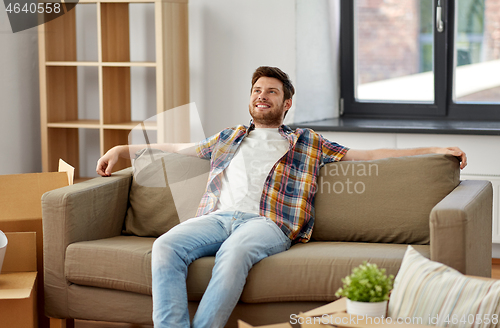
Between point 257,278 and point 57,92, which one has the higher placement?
point 57,92

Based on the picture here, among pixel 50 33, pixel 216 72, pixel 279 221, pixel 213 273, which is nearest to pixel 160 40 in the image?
pixel 216 72

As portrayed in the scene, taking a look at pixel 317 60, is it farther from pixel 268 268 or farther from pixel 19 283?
pixel 19 283

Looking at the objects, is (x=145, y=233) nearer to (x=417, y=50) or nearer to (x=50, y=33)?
(x=50, y=33)

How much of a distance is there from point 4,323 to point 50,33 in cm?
204

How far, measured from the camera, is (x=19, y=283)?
2133 millimetres

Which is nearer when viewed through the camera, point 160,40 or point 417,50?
point 160,40

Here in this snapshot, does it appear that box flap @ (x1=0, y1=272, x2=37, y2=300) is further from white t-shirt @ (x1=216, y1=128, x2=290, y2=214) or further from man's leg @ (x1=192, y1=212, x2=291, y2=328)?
white t-shirt @ (x1=216, y1=128, x2=290, y2=214)

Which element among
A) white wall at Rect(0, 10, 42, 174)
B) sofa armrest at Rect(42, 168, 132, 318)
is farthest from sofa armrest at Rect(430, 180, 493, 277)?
white wall at Rect(0, 10, 42, 174)

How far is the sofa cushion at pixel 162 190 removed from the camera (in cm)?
249

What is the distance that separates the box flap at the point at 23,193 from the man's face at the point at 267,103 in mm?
877

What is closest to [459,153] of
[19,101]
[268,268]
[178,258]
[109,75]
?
[268,268]

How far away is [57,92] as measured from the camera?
369 centimetres

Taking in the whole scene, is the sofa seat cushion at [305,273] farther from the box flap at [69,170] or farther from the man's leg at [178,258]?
the box flap at [69,170]

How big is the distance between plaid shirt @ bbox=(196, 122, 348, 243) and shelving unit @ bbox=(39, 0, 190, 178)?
2.91 ft
